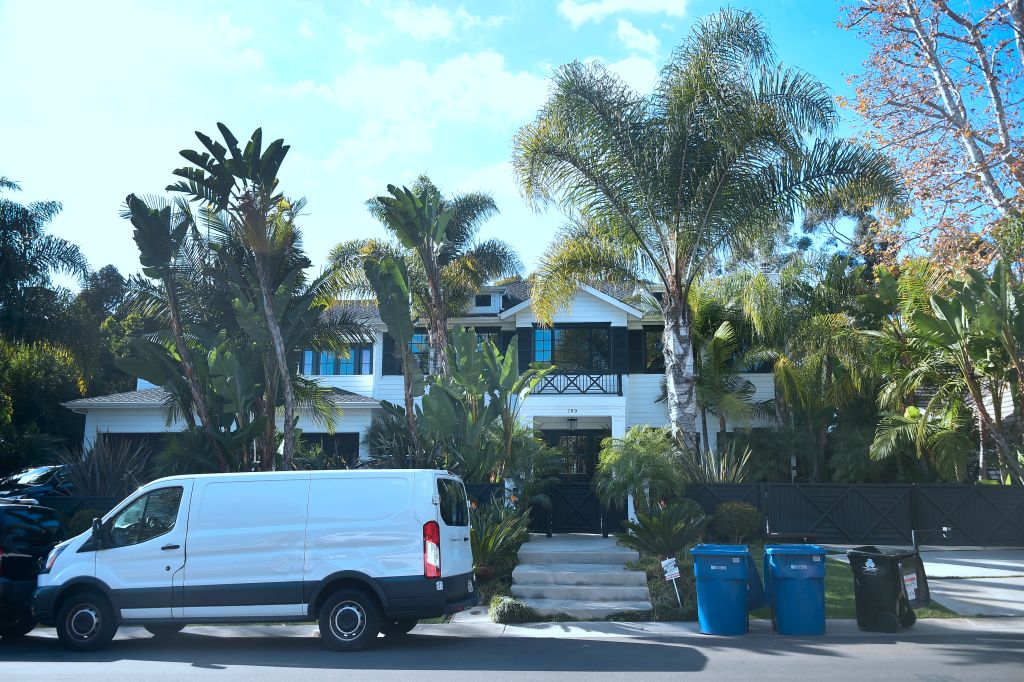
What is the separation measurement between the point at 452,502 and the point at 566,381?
15.2m

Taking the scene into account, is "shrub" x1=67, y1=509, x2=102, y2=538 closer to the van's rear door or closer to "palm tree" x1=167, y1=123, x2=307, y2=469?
"palm tree" x1=167, y1=123, x2=307, y2=469

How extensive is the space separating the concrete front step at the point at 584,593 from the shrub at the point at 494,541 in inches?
22.5

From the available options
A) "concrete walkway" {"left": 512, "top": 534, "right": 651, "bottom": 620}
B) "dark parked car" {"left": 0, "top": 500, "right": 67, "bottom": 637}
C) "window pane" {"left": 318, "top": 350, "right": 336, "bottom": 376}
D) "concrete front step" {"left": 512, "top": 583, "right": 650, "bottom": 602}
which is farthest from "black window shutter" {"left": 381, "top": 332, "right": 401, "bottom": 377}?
"dark parked car" {"left": 0, "top": 500, "right": 67, "bottom": 637}

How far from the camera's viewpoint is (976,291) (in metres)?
14.8

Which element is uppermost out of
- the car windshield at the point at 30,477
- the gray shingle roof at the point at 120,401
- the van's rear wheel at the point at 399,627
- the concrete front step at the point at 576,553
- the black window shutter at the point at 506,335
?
the black window shutter at the point at 506,335

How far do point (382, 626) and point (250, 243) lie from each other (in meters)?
10.2

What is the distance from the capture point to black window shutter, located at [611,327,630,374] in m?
25.0

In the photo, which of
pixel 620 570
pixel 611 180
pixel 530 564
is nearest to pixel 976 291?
pixel 611 180

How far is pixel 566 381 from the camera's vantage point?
24703 mm

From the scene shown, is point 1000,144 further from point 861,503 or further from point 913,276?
point 861,503

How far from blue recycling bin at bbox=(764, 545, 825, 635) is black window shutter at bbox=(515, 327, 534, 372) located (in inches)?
632

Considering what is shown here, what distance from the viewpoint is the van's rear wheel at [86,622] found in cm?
926

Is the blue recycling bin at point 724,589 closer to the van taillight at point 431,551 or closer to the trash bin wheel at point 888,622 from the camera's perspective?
the trash bin wheel at point 888,622

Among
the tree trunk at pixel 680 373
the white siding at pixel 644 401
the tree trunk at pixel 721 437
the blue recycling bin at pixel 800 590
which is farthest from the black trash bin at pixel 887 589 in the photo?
the white siding at pixel 644 401
